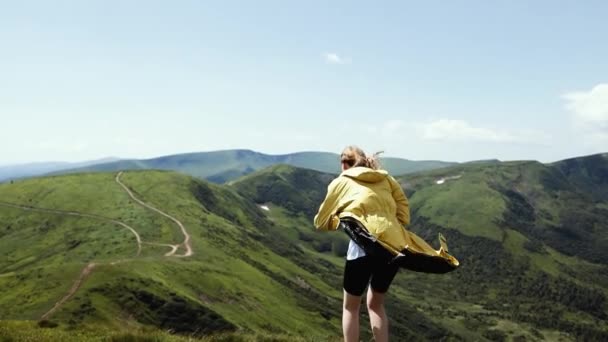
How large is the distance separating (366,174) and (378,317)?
3268 mm

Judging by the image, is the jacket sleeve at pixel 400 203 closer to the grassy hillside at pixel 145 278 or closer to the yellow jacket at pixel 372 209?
the yellow jacket at pixel 372 209

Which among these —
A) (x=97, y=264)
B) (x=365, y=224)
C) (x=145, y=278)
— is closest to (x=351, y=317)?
(x=365, y=224)

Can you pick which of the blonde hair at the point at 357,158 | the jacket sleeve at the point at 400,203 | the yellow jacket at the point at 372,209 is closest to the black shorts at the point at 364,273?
the yellow jacket at the point at 372,209

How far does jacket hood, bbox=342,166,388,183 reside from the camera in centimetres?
1098

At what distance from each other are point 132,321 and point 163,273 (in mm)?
23898

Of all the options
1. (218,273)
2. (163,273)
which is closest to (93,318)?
(163,273)

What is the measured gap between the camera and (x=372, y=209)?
423 inches

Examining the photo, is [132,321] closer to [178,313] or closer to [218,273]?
[178,313]

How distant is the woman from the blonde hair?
0.02 metres

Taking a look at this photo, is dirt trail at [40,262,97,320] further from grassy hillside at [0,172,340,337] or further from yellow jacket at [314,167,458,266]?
yellow jacket at [314,167,458,266]

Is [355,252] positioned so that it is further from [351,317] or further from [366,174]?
[366,174]

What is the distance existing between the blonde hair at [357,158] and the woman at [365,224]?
0.08 feet

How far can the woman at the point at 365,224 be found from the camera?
10.6 meters

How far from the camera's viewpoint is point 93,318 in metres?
66.2
